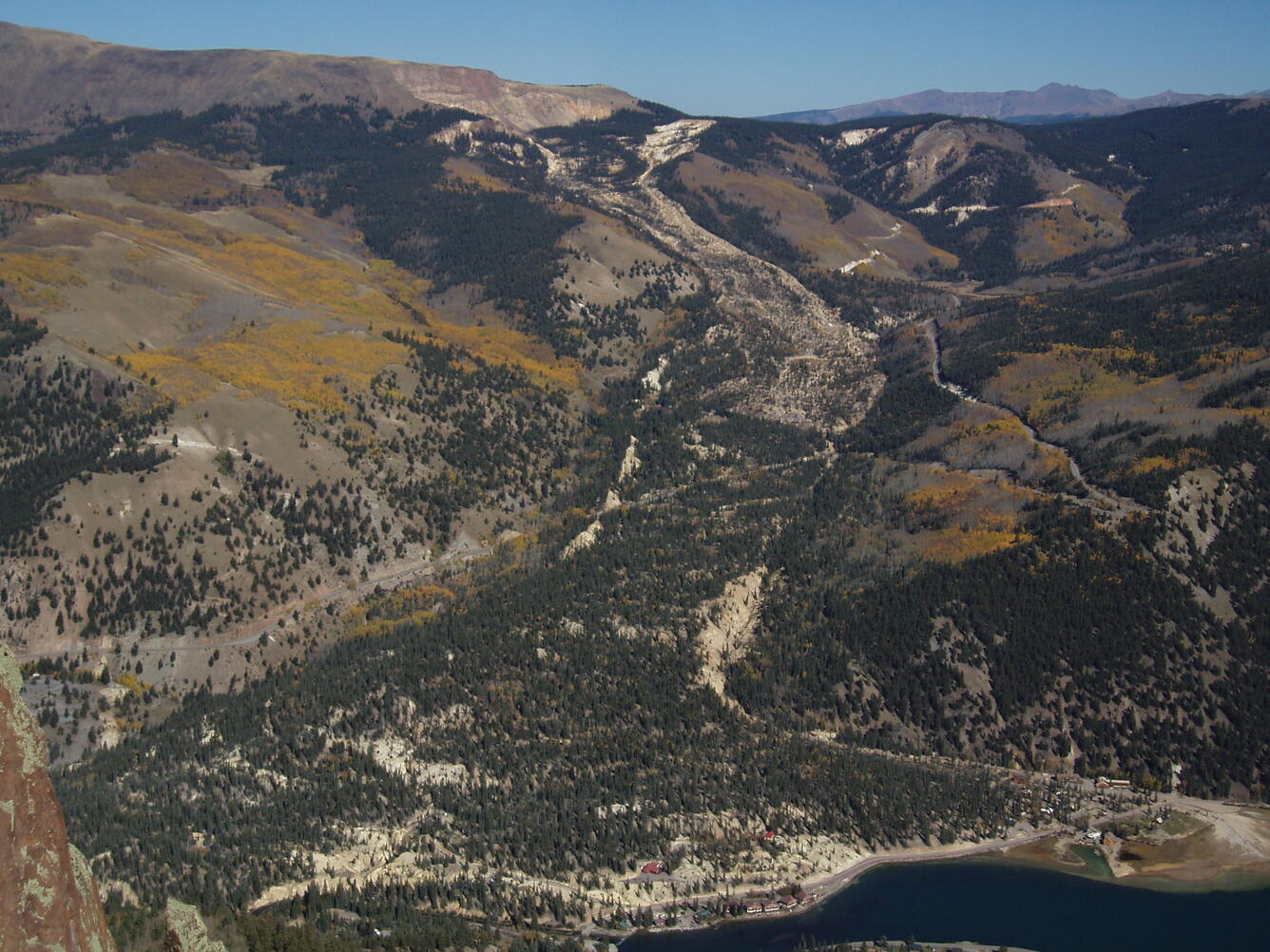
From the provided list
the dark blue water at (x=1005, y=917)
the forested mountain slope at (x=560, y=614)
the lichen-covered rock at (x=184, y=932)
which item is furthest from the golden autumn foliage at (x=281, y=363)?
the lichen-covered rock at (x=184, y=932)

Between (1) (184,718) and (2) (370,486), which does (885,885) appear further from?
(2) (370,486)

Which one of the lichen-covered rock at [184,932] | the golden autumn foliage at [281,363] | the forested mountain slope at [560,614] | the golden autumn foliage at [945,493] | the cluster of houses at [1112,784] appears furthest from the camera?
the golden autumn foliage at [281,363]

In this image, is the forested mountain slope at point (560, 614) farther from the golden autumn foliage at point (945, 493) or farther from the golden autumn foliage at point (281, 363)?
the golden autumn foliage at point (281, 363)

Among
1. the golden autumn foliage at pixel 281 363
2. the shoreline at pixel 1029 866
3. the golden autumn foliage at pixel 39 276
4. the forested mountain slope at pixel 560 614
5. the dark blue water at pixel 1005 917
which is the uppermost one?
the golden autumn foliage at pixel 39 276

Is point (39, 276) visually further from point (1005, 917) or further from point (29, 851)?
point (29, 851)

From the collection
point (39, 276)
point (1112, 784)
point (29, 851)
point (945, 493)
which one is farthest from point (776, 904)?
point (39, 276)

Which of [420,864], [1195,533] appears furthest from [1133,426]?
[420,864]
